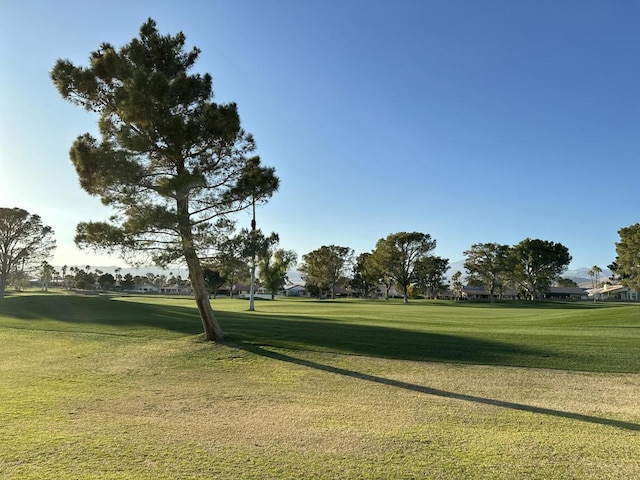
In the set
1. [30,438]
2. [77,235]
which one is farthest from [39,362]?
[30,438]

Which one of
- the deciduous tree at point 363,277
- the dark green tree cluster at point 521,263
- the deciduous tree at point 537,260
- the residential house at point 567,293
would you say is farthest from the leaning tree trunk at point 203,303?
the residential house at point 567,293

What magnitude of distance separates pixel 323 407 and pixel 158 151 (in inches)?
416

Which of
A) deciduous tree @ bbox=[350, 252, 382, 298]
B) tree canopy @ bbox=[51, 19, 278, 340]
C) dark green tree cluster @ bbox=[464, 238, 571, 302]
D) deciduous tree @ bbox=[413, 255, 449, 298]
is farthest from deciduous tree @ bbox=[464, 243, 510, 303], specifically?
tree canopy @ bbox=[51, 19, 278, 340]

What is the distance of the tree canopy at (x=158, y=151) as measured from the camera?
539 inches

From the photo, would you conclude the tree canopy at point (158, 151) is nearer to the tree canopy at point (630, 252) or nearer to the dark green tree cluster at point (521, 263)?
the tree canopy at point (630, 252)

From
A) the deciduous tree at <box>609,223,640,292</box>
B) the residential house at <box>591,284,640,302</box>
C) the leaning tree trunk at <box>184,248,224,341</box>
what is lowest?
the leaning tree trunk at <box>184,248,224,341</box>

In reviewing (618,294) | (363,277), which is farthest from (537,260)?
(618,294)

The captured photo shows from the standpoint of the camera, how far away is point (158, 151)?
14797 mm

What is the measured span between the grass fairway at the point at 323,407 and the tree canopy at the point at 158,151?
3769 mm

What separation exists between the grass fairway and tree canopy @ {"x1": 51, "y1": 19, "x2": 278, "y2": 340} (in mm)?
3769

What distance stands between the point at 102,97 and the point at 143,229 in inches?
204

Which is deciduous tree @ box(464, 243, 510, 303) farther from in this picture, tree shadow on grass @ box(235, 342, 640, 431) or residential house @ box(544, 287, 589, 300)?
tree shadow on grass @ box(235, 342, 640, 431)

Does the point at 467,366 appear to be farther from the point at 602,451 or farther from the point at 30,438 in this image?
the point at 30,438

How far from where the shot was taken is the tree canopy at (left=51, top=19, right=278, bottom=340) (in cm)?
1369
